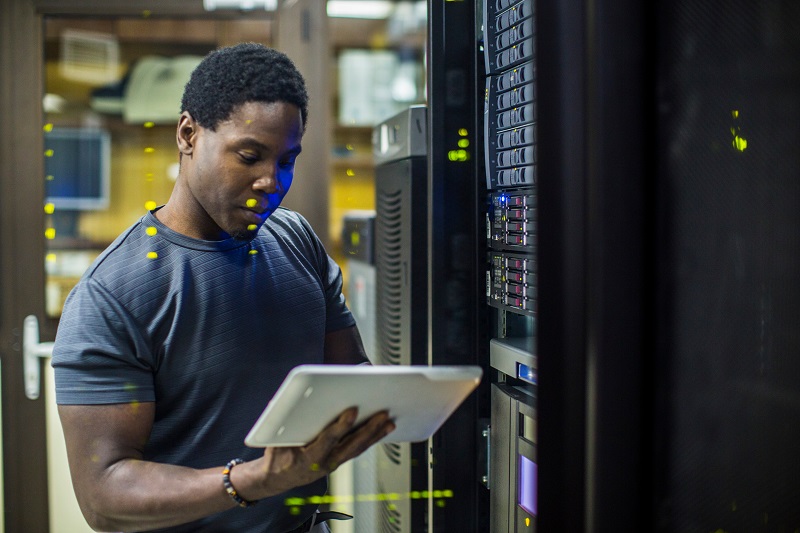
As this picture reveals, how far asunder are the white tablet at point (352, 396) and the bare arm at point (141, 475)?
4 centimetres

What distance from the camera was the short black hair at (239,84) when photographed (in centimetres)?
77

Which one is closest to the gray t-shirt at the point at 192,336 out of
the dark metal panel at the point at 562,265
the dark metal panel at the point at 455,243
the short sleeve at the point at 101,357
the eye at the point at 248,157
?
the short sleeve at the point at 101,357

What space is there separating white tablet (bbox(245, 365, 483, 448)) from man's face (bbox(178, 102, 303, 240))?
0.22m

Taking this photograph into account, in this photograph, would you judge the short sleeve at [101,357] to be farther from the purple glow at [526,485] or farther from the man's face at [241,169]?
the purple glow at [526,485]

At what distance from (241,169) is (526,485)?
20.3 inches

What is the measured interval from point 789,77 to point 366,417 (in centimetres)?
45

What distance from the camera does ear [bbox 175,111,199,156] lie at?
80cm

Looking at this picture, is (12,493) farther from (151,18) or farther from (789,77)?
(789,77)

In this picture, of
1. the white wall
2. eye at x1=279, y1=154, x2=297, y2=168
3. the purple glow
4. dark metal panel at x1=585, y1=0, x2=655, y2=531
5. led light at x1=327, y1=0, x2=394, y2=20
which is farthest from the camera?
led light at x1=327, y1=0, x2=394, y2=20

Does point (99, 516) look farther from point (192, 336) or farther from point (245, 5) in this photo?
point (245, 5)

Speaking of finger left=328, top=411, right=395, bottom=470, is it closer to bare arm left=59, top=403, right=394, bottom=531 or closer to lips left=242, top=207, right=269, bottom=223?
bare arm left=59, top=403, right=394, bottom=531

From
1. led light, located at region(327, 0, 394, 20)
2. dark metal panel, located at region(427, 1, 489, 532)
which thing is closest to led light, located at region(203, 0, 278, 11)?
led light, located at region(327, 0, 394, 20)

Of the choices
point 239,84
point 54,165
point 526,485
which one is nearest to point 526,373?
point 526,485

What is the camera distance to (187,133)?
0.81 metres
